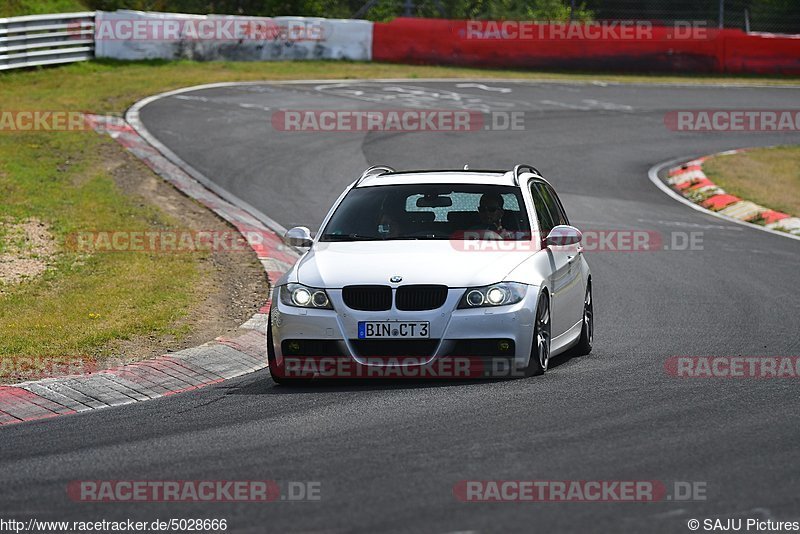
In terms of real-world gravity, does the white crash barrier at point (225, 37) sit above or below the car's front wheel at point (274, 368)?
above

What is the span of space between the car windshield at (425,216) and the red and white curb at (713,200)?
945 cm

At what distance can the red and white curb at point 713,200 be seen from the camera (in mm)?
19531

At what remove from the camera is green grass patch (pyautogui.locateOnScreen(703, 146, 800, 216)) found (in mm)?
21328

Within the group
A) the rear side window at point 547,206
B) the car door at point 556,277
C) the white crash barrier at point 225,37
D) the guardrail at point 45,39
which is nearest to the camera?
the car door at point 556,277

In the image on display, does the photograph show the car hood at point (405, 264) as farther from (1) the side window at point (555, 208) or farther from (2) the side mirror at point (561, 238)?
(1) the side window at point (555, 208)

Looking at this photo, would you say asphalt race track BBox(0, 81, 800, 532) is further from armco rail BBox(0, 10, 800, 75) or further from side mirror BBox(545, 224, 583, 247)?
armco rail BBox(0, 10, 800, 75)

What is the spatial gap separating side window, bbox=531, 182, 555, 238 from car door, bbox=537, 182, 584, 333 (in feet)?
0.33

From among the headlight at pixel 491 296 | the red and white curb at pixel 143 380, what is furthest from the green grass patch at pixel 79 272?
the headlight at pixel 491 296

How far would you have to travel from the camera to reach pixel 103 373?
957 centimetres

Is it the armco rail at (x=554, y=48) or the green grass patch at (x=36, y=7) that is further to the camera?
the armco rail at (x=554, y=48)

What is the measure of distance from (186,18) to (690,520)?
3082 cm

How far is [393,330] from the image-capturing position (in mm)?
8883

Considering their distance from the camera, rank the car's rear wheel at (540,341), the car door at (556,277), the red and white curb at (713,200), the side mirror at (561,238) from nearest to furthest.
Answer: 1. the car's rear wheel at (540,341)
2. the car door at (556,277)
3. the side mirror at (561,238)
4. the red and white curb at (713,200)

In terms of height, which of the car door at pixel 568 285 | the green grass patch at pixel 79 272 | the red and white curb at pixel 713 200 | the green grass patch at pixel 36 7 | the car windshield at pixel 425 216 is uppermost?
the green grass patch at pixel 36 7
